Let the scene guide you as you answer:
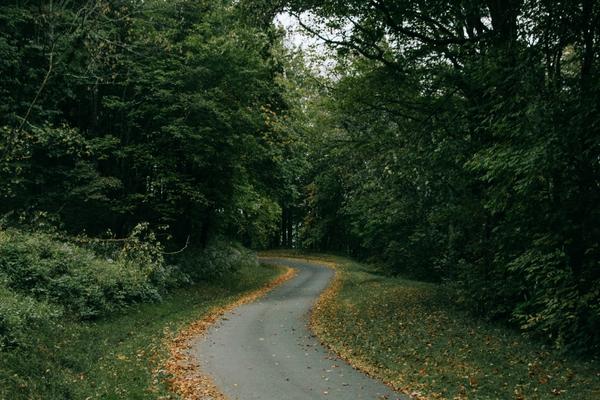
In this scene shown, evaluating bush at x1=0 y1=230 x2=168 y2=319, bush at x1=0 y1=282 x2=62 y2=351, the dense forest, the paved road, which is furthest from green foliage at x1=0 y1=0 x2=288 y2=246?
bush at x1=0 y1=282 x2=62 y2=351

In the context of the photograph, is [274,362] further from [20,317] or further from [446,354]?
[20,317]

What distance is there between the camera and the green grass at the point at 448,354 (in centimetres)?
962

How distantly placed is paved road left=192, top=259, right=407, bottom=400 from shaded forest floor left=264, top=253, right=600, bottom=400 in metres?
0.62

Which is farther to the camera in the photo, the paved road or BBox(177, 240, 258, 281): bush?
BBox(177, 240, 258, 281): bush

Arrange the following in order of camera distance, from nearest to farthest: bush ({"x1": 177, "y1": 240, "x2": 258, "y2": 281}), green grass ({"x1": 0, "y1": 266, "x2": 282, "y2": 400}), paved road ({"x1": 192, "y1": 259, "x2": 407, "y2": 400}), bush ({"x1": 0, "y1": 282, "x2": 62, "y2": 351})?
green grass ({"x1": 0, "y1": 266, "x2": 282, "y2": 400}) → paved road ({"x1": 192, "y1": 259, "x2": 407, "y2": 400}) → bush ({"x1": 0, "y1": 282, "x2": 62, "y2": 351}) → bush ({"x1": 177, "y1": 240, "x2": 258, "y2": 281})

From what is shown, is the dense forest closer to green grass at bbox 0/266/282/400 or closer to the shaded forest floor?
green grass at bbox 0/266/282/400

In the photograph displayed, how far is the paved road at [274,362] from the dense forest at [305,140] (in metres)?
3.81

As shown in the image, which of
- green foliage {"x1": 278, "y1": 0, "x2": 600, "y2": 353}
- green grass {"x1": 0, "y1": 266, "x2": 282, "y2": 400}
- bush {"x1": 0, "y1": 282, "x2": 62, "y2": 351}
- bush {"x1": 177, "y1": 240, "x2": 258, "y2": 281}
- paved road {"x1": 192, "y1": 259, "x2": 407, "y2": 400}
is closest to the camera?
green grass {"x1": 0, "y1": 266, "x2": 282, "y2": 400}

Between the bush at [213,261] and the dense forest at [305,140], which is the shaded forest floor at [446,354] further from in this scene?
the bush at [213,261]

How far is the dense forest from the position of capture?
1051cm

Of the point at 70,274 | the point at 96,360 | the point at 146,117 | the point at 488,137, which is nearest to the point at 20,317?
the point at 96,360

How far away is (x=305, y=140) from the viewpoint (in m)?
26.3

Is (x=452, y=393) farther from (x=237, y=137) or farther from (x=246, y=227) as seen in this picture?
(x=246, y=227)

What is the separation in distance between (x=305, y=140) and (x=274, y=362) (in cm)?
1577
